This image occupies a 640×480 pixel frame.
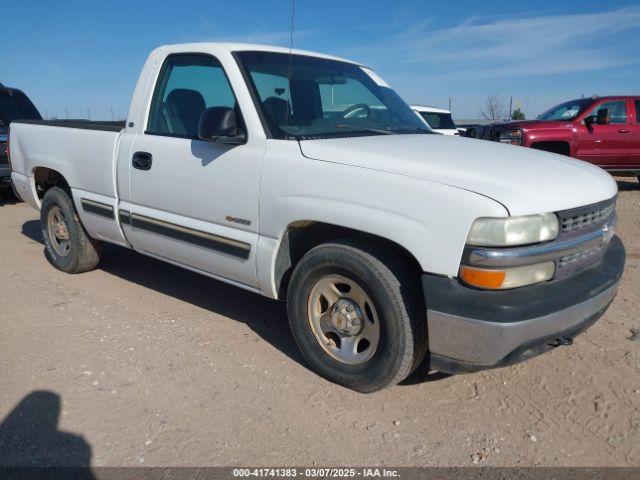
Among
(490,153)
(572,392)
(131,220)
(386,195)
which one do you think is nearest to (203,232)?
(131,220)

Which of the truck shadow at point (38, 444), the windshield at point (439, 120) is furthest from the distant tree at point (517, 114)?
the truck shadow at point (38, 444)

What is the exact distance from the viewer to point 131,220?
166 inches

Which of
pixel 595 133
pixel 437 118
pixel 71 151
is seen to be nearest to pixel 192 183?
pixel 71 151

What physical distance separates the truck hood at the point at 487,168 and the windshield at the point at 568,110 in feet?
28.2

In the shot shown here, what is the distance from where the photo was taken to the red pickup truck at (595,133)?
1068cm

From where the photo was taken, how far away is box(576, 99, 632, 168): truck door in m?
10.8

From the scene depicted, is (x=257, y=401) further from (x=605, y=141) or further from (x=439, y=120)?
(x=439, y=120)

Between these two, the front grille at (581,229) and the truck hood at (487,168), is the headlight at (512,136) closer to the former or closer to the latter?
the truck hood at (487,168)

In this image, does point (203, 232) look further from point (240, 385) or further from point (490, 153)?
point (490, 153)

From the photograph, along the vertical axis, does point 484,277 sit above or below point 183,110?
below

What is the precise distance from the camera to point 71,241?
17.0 ft

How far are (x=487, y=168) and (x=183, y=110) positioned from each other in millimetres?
2348

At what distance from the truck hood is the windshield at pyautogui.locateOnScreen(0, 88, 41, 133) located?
8.02 m

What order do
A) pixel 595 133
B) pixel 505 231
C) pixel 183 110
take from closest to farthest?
1. pixel 505 231
2. pixel 183 110
3. pixel 595 133
